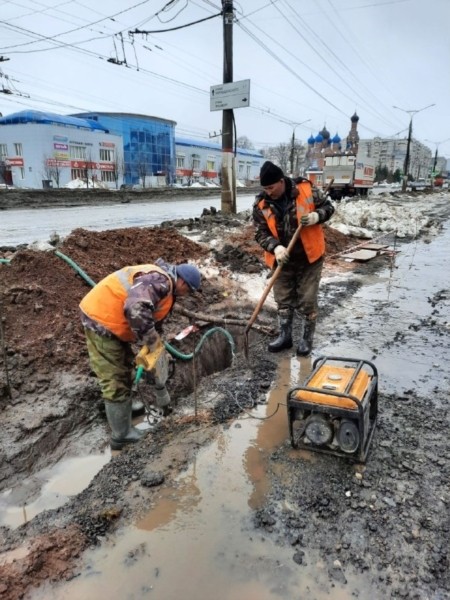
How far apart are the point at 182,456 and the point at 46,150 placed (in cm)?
4732

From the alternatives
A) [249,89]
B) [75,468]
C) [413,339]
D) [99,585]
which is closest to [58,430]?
[75,468]

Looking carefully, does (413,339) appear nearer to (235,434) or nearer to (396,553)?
(235,434)

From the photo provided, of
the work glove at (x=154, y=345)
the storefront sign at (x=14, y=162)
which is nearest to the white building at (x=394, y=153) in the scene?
the storefront sign at (x=14, y=162)

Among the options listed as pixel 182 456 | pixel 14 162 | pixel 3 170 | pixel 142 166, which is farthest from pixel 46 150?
pixel 182 456

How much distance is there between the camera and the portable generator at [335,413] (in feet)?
8.62

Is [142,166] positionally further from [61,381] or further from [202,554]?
[202,554]

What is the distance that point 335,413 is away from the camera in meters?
2.65

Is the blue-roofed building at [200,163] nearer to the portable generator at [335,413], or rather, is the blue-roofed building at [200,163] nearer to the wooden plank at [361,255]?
the wooden plank at [361,255]

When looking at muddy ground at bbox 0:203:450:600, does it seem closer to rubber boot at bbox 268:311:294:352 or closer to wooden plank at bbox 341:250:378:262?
rubber boot at bbox 268:311:294:352

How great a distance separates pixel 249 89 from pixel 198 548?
469 inches

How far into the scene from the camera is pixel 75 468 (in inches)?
130

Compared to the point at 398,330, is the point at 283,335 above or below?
above

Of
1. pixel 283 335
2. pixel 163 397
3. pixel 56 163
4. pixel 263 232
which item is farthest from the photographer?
pixel 56 163

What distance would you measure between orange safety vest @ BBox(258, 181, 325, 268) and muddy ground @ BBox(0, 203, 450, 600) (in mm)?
1216
